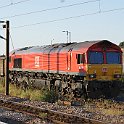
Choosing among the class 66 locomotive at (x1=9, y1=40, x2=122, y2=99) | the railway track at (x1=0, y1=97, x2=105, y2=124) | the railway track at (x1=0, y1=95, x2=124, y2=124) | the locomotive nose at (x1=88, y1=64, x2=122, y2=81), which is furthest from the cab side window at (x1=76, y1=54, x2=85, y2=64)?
the railway track at (x1=0, y1=97, x2=105, y2=124)

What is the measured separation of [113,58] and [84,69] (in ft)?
6.97

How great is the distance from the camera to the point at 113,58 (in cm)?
2009

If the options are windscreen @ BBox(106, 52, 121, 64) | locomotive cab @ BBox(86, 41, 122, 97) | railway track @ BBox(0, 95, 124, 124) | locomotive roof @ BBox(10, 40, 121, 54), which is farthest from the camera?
windscreen @ BBox(106, 52, 121, 64)

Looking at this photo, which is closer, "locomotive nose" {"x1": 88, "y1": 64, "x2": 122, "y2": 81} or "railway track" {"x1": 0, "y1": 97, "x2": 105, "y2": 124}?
"railway track" {"x1": 0, "y1": 97, "x2": 105, "y2": 124}

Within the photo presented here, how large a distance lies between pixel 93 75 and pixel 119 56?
7.92 feet

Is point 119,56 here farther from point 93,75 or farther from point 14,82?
point 14,82

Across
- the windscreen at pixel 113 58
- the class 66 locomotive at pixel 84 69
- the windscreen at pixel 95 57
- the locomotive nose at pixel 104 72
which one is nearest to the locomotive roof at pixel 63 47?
the class 66 locomotive at pixel 84 69

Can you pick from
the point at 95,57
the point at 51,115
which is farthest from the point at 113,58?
the point at 51,115

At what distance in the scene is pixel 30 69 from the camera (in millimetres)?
25000

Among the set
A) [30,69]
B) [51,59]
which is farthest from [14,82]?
[51,59]

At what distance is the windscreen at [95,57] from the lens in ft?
62.5

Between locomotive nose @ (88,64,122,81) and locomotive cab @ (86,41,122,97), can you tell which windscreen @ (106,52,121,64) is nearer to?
locomotive cab @ (86,41,122,97)

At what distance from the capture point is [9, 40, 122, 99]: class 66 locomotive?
19016mm

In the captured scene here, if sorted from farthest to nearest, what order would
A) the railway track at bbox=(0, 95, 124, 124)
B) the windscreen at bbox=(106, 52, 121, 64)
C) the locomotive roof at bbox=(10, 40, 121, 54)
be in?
the windscreen at bbox=(106, 52, 121, 64) < the locomotive roof at bbox=(10, 40, 121, 54) < the railway track at bbox=(0, 95, 124, 124)
